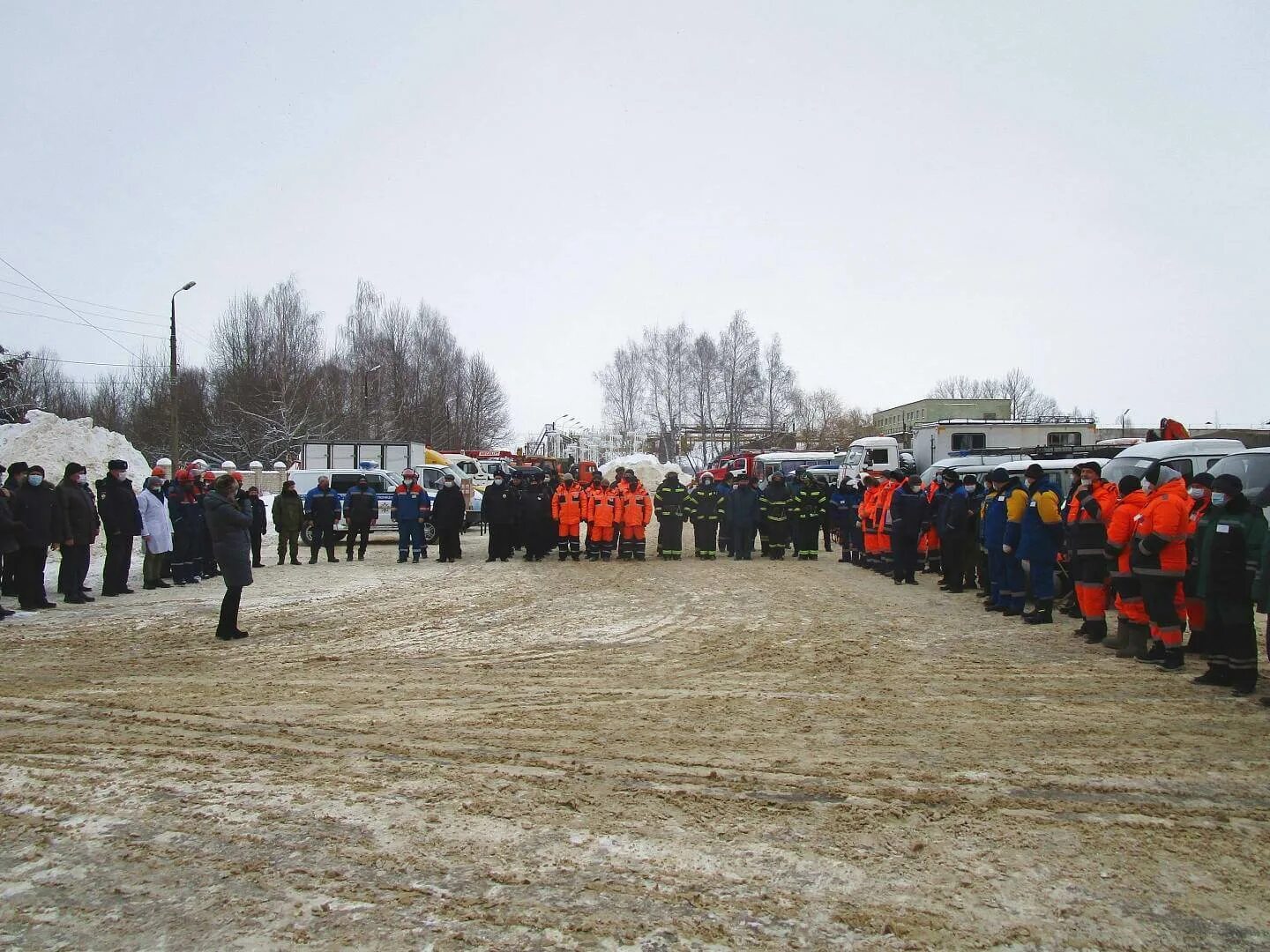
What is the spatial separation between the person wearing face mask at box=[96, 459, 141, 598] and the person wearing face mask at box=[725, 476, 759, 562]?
1120 cm

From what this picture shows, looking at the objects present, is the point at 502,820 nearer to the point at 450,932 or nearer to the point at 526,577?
the point at 450,932

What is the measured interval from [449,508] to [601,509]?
326cm

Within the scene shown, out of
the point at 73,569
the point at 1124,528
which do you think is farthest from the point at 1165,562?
the point at 73,569

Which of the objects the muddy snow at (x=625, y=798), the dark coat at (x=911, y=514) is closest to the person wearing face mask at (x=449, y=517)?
the dark coat at (x=911, y=514)

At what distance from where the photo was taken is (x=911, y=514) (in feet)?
50.2

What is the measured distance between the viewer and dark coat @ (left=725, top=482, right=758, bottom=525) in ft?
63.7

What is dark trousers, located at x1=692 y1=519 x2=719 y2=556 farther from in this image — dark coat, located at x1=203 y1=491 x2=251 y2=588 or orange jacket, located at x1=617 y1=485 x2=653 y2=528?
dark coat, located at x1=203 y1=491 x2=251 y2=588

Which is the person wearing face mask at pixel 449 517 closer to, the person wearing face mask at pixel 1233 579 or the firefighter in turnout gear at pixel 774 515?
the firefighter in turnout gear at pixel 774 515

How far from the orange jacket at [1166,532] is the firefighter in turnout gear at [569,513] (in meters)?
12.0

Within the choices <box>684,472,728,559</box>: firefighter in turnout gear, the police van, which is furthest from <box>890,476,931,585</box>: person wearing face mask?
the police van

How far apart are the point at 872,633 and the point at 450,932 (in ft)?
24.5

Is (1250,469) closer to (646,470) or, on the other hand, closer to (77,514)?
(77,514)

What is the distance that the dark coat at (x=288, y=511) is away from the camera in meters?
18.7

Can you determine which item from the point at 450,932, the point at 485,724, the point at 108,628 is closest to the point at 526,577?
the point at 108,628
